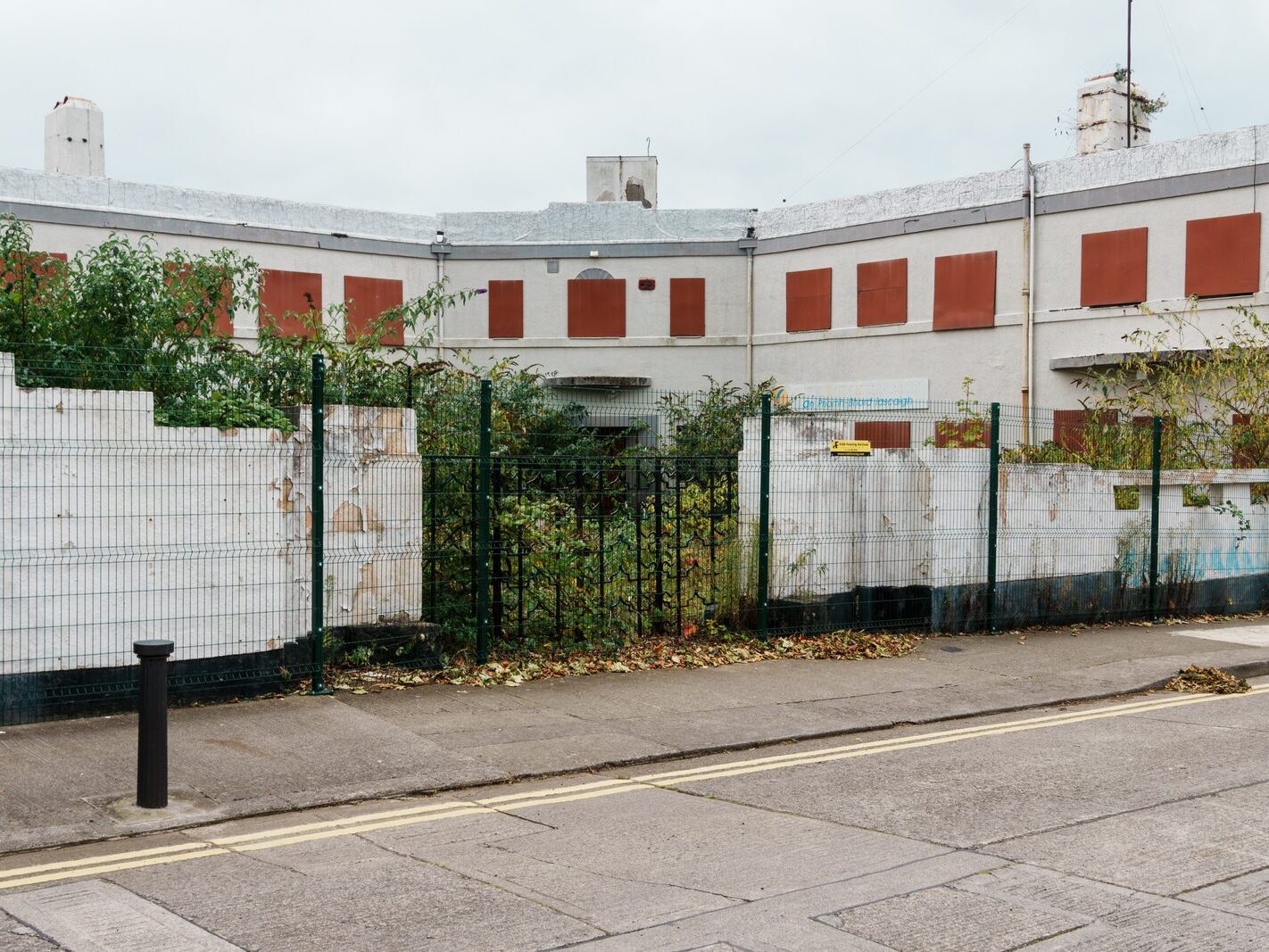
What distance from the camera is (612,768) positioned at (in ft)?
26.1

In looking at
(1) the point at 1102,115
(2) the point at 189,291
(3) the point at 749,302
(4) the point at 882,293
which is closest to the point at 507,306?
(3) the point at 749,302

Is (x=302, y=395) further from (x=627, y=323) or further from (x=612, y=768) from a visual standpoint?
(x=627, y=323)

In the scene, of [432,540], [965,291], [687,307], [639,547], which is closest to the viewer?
[432,540]

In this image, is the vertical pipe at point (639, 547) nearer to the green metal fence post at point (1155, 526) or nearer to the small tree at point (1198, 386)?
the green metal fence post at point (1155, 526)

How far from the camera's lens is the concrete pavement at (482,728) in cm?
691

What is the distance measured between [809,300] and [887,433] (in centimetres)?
1319

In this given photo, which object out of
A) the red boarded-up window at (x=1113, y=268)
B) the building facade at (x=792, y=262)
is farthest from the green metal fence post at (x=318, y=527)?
the red boarded-up window at (x=1113, y=268)

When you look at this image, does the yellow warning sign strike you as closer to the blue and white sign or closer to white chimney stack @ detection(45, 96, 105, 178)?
the blue and white sign

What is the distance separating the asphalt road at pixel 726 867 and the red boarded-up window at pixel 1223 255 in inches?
698

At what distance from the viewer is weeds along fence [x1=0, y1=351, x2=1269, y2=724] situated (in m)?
8.54

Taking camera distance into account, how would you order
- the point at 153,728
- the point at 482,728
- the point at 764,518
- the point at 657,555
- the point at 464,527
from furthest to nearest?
the point at 764,518 < the point at 657,555 < the point at 464,527 < the point at 482,728 < the point at 153,728

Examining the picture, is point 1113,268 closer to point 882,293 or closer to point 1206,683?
point 882,293

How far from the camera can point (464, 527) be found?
10656 millimetres

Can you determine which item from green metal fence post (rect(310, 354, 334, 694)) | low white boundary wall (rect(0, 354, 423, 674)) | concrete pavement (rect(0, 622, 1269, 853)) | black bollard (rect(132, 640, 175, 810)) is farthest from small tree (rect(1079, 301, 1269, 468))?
black bollard (rect(132, 640, 175, 810))
